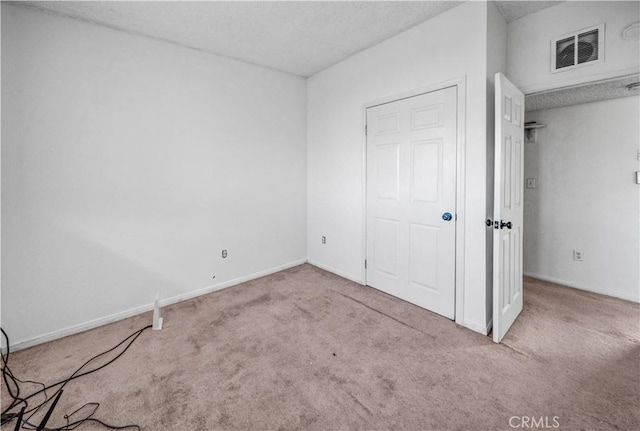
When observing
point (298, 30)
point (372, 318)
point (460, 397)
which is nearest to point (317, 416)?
point (460, 397)

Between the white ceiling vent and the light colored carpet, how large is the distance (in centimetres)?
217

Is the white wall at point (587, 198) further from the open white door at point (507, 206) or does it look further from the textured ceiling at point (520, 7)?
the textured ceiling at point (520, 7)

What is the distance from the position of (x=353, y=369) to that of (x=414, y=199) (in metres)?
1.65

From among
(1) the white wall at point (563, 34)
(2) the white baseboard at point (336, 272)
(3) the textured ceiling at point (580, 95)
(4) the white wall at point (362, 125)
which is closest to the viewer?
(1) the white wall at point (563, 34)

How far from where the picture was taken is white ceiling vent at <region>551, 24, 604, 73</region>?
2.18 m

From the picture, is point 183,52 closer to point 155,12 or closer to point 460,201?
point 155,12

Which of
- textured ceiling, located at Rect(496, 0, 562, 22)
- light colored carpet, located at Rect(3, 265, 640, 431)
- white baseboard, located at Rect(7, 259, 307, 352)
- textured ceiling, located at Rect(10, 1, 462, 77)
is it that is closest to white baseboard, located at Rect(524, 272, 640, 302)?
light colored carpet, located at Rect(3, 265, 640, 431)

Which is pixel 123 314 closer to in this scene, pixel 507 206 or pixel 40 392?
pixel 40 392

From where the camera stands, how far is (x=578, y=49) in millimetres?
2260

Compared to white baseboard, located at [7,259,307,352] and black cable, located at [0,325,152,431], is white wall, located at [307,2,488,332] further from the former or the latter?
black cable, located at [0,325,152,431]

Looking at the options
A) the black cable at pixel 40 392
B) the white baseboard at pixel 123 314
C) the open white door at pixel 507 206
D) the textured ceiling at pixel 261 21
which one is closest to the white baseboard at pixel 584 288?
the open white door at pixel 507 206

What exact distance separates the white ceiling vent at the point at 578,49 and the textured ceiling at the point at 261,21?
0.93m

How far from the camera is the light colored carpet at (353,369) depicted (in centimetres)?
159

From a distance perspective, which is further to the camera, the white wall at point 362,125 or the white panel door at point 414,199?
the white panel door at point 414,199
